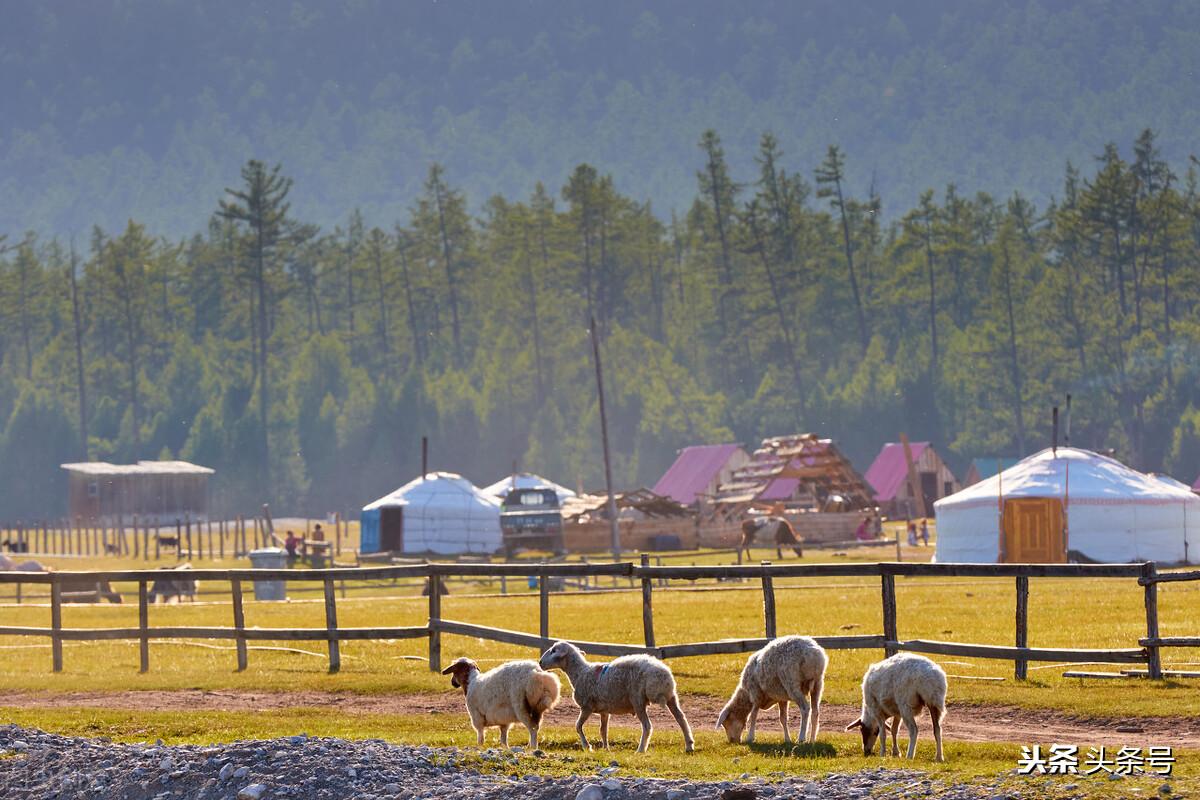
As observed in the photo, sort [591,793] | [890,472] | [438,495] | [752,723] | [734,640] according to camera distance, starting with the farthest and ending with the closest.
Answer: [890,472], [438,495], [734,640], [752,723], [591,793]

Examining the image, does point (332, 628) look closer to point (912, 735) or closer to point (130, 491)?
point (912, 735)

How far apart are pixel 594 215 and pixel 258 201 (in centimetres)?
2539

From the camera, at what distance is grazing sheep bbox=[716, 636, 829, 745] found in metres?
14.5

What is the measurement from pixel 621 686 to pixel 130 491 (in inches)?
3199

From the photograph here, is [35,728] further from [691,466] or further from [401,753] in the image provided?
[691,466]

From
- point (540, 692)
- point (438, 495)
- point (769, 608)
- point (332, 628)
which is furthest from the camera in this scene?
point (438, 495)

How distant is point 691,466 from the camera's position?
94.1 meters

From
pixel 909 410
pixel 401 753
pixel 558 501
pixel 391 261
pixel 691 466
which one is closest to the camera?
pixel 401 753

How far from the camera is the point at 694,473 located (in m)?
92.8

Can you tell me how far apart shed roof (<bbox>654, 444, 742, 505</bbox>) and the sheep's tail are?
244 feet

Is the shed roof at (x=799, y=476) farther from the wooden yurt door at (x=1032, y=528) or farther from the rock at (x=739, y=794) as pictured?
the rock at (x=739, y=794)

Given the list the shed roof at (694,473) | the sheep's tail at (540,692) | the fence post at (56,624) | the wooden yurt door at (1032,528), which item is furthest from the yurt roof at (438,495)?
the sheep's tail at (540,692)

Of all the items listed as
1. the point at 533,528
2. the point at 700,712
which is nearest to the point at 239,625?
the point at 700,712

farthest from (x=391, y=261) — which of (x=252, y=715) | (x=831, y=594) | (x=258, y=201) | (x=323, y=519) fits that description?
(x=252, y=715)
